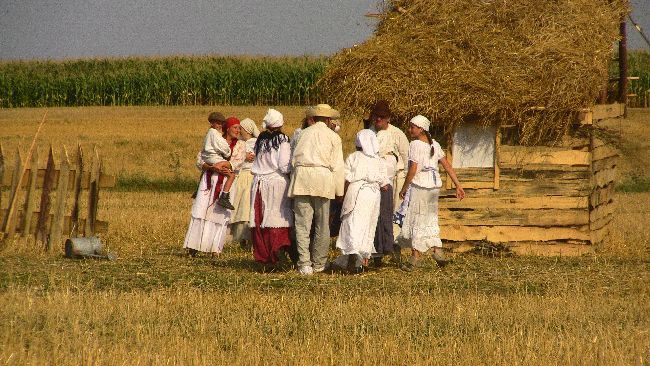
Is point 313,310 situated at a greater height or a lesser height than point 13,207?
lesser

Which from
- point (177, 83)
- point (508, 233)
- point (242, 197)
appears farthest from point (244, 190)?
point (177, 83)

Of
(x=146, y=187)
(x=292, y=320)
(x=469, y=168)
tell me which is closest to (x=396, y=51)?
(x=469, y=168)

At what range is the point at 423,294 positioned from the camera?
1147cm

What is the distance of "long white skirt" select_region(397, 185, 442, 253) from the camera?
14.0 meters

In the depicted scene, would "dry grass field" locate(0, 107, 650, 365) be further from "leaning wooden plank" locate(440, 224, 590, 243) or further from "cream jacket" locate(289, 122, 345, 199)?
"cream jacket" locate(289, 122, 345, 199)

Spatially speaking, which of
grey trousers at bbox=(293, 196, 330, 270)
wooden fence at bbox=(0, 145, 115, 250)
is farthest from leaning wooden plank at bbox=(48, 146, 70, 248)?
grey trousers at bbox=(293, 196, 330, 270)

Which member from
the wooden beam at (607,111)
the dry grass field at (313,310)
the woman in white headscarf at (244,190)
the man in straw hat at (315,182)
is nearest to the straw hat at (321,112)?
the man in straw hat at (315,182)

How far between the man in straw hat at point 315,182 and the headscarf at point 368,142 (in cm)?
28

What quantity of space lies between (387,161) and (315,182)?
152cm

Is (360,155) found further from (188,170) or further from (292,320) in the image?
(188,170)

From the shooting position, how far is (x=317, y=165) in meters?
13.2

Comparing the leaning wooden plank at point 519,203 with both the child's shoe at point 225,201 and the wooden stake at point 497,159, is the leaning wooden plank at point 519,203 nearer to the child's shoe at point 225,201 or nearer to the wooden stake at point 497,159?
the wooden stake at point 497,159

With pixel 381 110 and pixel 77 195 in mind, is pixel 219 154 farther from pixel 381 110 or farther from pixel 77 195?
pixel 381 110

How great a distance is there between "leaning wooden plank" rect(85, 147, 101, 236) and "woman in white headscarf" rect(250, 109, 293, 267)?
2.74m
